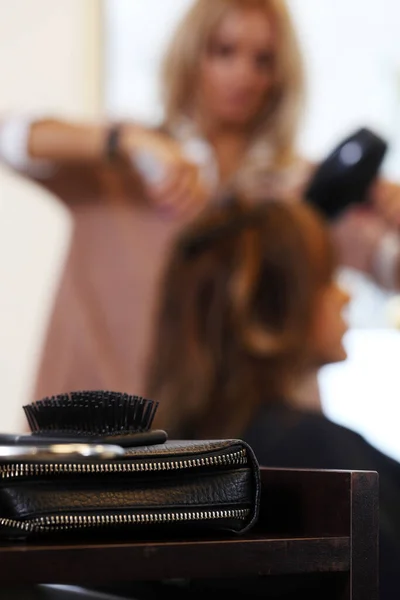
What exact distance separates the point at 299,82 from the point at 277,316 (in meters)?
0.64

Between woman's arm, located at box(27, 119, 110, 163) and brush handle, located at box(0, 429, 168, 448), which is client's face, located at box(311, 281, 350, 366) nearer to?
woman's arm, located at box(27, 119, 110, 163)

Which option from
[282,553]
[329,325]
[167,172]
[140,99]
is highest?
[140,99]

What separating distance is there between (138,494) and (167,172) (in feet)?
Result: 5.59

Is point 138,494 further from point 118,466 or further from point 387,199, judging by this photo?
point 387,199

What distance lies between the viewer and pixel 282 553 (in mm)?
564

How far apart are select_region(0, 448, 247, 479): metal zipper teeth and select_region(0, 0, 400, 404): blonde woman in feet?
5.07

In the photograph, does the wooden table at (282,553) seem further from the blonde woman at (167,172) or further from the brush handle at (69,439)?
the blonde woman at (167,172)

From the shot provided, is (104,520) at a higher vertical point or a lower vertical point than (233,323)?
higher

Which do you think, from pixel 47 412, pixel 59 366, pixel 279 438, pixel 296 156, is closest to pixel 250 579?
pixel 47 412

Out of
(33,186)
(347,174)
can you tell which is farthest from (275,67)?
(33,186)

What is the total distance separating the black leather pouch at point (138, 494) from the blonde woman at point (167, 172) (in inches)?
60.8

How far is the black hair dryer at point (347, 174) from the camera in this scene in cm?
222

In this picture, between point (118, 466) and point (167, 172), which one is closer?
point (118, 466)

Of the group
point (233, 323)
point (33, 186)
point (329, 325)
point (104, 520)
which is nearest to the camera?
point (104, 520)
